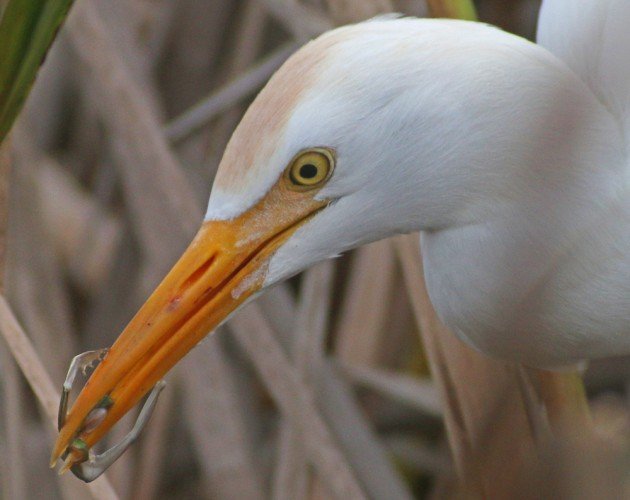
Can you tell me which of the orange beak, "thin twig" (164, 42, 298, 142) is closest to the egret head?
the orange beak

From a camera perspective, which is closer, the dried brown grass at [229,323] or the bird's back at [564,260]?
the bird's back at [564,260]

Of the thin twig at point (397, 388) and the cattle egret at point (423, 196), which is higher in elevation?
the cattle egret at point (423, 196)

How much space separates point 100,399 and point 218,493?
65 cm

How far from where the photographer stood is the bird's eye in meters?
0.76

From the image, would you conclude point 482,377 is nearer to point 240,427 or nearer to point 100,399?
point 100,399

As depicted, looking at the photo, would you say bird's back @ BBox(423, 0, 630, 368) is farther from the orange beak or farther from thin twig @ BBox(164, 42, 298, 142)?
thin twig @ BBox(164, 42, 298, 142)

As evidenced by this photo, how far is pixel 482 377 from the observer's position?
1.01 metres

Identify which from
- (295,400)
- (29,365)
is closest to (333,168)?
(29,365)

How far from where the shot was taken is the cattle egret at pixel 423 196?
75 cm

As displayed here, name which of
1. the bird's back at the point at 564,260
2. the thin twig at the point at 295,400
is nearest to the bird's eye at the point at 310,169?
the bird's back at the point at 564,260

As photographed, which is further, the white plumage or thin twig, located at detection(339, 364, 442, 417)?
thin twig, located at detection(339, 364, 442, 417)

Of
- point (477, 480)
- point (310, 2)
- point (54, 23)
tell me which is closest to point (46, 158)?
point (310, 2)

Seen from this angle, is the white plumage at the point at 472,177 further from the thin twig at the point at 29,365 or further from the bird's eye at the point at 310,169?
the thin twig at the point at 29,365

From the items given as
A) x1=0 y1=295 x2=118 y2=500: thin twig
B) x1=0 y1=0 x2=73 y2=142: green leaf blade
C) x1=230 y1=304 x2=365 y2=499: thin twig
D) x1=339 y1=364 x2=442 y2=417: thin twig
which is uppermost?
x1=0 y1=0 x2=73 y2=142: green leaf blade
